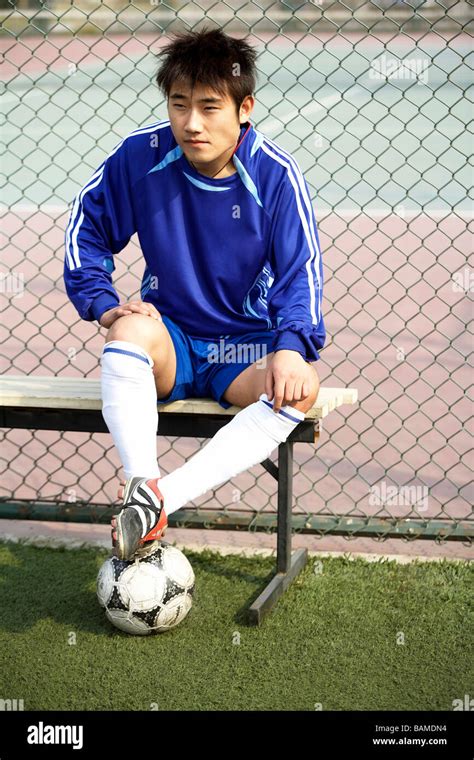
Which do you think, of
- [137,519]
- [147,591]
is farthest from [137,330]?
[147,591]

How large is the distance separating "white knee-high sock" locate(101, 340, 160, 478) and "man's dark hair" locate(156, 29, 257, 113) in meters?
0.81

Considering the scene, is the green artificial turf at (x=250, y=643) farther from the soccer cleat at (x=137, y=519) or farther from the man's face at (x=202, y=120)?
the man's face at (x=202, y=120)

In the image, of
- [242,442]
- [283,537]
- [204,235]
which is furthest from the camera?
[283,537]

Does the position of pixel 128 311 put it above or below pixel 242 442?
above

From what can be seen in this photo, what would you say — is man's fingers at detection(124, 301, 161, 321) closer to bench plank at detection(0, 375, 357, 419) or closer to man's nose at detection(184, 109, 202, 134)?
bench plank at detection(0, 375, 357, 419)

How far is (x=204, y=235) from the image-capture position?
11.7 feet

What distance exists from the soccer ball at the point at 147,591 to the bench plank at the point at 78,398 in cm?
47

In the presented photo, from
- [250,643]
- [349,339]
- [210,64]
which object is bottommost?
[349,339]

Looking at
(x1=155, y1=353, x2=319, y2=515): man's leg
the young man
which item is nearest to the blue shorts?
the young man

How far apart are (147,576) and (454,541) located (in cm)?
143

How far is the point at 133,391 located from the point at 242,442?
369 millimetres

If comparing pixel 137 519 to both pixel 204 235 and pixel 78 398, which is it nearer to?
pixel 78 398

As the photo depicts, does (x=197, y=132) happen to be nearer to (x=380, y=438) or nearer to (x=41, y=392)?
(x=41, y=392)

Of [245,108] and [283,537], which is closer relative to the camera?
[245,108]
